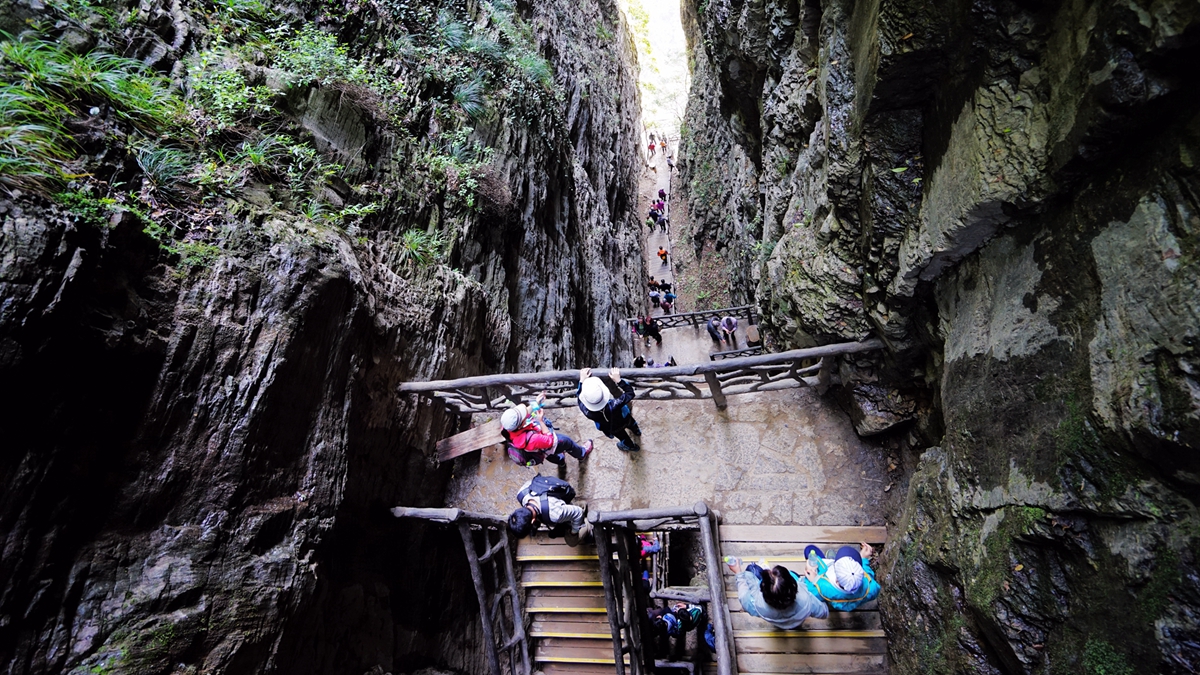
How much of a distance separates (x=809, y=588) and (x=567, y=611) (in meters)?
2.83

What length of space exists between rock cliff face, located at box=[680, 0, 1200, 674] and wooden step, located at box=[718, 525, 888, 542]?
388mm

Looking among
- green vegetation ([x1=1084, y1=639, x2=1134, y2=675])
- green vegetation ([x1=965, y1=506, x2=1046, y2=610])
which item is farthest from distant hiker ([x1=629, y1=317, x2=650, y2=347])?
green vegetation ([x1=1084, y1=639, x2=1134, y2=675])

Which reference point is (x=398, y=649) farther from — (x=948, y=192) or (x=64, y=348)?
(x=948, y=192)

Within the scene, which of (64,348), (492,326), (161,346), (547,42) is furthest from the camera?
(547,42)

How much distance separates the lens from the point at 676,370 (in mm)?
5516

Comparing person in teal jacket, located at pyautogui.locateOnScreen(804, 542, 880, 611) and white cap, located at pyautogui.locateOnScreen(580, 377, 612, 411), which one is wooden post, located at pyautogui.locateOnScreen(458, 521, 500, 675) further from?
person in teal jacket, located at pyautogui.locateOnScreen(804, 542, 880, 611)

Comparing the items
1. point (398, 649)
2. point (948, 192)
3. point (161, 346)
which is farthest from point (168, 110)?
point (948, 192)

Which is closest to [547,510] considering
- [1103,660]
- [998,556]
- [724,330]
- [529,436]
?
[529,436]

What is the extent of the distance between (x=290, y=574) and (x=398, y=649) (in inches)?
70.1

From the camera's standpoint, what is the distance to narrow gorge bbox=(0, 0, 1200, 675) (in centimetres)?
242

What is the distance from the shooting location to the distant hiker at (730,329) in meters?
13.8

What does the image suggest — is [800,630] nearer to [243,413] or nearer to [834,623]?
[834,623]

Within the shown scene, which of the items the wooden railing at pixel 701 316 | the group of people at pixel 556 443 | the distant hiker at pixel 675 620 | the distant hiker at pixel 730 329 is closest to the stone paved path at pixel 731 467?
the group of people at pixel 556 443

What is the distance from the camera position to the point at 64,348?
3391 millimetres
